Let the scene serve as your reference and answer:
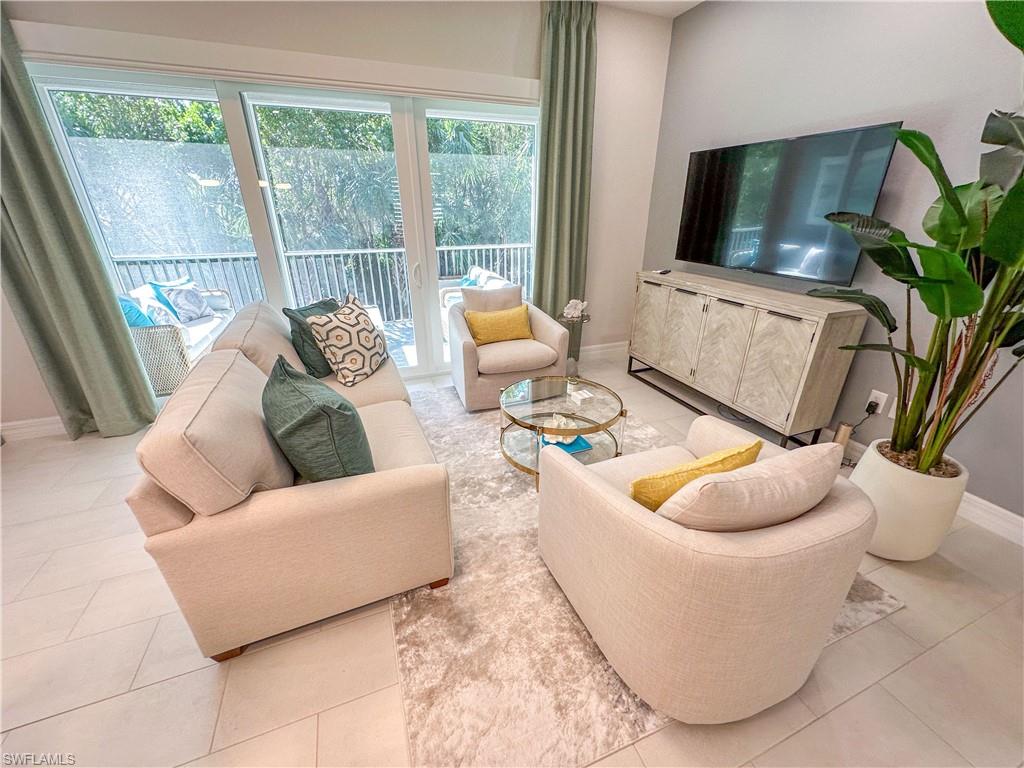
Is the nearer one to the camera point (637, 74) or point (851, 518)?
point (851, 518)

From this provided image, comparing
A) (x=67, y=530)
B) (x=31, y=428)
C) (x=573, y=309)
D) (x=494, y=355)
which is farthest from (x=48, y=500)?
(x=573, y=309)

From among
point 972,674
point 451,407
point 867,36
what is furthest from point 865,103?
point 451,407

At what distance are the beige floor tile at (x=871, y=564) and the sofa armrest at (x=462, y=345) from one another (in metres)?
2.23

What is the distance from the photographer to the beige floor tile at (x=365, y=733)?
3.56 feet

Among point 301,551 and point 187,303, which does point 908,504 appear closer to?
point 301,551

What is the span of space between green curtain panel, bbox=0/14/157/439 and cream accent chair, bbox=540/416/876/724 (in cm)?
299

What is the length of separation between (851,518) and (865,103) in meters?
2.43

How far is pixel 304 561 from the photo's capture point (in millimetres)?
1240

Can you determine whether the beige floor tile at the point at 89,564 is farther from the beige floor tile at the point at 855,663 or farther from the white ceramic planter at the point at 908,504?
the white ceramic planter at the point at 908,504

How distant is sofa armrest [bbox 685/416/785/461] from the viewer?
1422 millimetres

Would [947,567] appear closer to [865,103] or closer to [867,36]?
[865,103]

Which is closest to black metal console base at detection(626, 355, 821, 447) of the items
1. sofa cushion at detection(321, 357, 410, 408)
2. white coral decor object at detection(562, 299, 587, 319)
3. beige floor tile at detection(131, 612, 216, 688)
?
white coral decor object at detection(562, 299, 587, 319)

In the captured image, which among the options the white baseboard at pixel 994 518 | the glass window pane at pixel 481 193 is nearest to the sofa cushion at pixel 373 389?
the glass window pane at pixel 481 193

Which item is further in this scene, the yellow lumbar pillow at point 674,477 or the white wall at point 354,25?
the white wall at point 354,25
